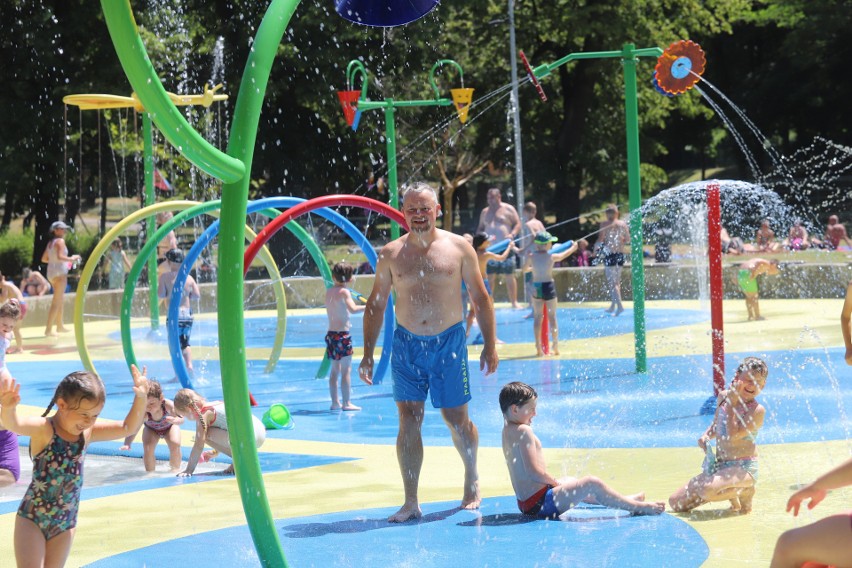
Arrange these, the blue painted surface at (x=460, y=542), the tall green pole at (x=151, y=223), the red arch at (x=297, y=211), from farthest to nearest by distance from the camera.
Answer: the tall green pole at (x=151, y=223)
the red arch at (x=297, y=211)
the blue painted surface at (x=460, y=542)

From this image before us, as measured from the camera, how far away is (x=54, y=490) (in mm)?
4719

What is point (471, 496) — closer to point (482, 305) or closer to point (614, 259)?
point (482, 305)

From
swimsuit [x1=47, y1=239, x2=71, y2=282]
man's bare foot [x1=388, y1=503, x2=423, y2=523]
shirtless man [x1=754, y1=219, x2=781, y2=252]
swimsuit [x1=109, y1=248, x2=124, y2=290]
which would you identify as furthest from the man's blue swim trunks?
swimsuit [x1=109, y1=248, x2=124, y2=290]

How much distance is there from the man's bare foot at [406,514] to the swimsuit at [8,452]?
2.11 metres

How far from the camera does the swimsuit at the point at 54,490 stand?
185 inches

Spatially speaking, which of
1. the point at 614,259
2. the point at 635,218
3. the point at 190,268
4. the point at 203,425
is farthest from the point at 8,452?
the point at 614,259

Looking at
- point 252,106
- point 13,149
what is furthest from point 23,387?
point 13,149

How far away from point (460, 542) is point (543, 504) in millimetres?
630

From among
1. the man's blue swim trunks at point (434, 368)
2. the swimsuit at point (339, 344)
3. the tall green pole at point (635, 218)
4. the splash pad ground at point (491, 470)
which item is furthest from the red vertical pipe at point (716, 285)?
the man's blue swim trunks at point (434, 368)

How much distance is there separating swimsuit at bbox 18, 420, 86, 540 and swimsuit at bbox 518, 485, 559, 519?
2.45 m

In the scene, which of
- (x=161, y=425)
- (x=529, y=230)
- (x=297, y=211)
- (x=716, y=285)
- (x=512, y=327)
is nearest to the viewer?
(x=161, y=425)

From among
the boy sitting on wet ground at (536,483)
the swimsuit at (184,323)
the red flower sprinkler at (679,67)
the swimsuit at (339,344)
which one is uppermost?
the red flower sprinkler at (679,67)

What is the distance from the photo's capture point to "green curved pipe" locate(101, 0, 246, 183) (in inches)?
155

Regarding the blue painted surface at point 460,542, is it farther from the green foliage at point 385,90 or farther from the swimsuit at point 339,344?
the green foliage at point 385,90
